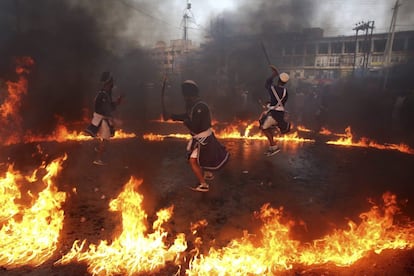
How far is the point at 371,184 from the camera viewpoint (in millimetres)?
7195

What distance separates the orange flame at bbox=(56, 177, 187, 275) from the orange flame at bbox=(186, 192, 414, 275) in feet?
1.42

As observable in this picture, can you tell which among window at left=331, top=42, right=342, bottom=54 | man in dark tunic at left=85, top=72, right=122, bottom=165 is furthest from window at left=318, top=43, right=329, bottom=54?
man in dark tunic at left=85, top=72, right=122, bottom=165

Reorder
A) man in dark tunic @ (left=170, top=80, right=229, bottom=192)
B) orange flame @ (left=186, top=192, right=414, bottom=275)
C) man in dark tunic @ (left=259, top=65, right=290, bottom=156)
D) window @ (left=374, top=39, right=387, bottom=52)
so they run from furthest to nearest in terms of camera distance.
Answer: window @ (left=374, top=39, right=387, bottom=52) → man in dark tunic @ (left=259, top=65, right=290, bottom=156) → man in dark tunic @ (left=170, top=80, right=229, bottom=192) → orange flame @ (left=186, top=192, right=414, bottom=275)

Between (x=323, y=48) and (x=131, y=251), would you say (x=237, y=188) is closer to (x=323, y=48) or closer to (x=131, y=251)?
(x=131, y=251)

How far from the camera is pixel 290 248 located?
4082 millimetres

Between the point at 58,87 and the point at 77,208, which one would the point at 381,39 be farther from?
the point at 77,208

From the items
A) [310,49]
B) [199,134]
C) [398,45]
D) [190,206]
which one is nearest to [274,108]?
[199,134]

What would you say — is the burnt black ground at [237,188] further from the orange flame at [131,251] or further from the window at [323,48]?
the window at [323,48]

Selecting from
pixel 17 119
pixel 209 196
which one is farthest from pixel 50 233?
pixel 17 119

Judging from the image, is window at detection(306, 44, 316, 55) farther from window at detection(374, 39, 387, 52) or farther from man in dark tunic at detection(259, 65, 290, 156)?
man in dark tunic at detection(259, 65, 290, 156)

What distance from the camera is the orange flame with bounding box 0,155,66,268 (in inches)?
153

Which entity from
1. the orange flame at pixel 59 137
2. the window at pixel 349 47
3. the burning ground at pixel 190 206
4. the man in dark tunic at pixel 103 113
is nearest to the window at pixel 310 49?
the window at pixel 349 47

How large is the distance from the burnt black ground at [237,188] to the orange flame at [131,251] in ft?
0.54

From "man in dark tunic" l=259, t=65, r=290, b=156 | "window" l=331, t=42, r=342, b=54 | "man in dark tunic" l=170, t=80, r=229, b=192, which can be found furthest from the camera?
"window" l=331, t=42, r=342, b=54
